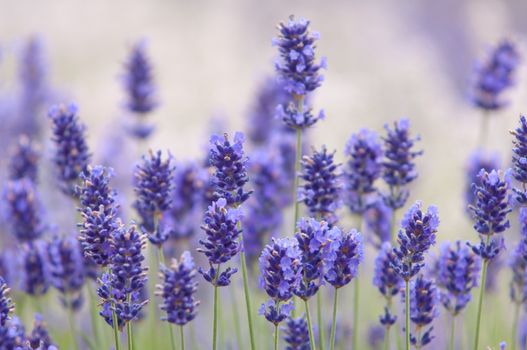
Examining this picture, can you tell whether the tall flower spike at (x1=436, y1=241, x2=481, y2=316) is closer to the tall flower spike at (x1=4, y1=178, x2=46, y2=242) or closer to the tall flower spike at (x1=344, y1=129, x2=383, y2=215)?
the tall flower spike at (x1=344, y1=129, x2=383, y2=215)

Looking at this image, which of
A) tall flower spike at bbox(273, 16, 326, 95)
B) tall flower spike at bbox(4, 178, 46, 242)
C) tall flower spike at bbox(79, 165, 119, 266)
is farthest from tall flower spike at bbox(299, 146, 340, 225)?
tall flower spike at bbox(4, 178, 46, 242)

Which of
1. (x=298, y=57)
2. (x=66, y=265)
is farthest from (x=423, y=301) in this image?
(x=66, y=265)

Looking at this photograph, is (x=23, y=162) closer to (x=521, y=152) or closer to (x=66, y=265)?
(x=66, y=265)

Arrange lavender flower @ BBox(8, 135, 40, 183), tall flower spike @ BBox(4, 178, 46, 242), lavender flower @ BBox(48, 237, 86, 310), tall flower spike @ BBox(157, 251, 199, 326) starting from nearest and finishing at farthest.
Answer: tall flower spike @ BBox(157, 251, 199, 326)
lavender flower @ BBox(48, 237, 86, 310)
tall flower spike @ BBox(4, 178, 46, 242)
lavender flower @ BBox(8, 135, 40, 183)

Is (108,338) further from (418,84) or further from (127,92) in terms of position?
(418,84)

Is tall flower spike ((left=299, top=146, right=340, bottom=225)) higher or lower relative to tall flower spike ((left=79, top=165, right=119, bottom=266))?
higher

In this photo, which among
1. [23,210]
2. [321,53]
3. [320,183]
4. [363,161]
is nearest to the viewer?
[320,183]

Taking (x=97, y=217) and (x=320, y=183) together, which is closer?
(x=97, y=217)
